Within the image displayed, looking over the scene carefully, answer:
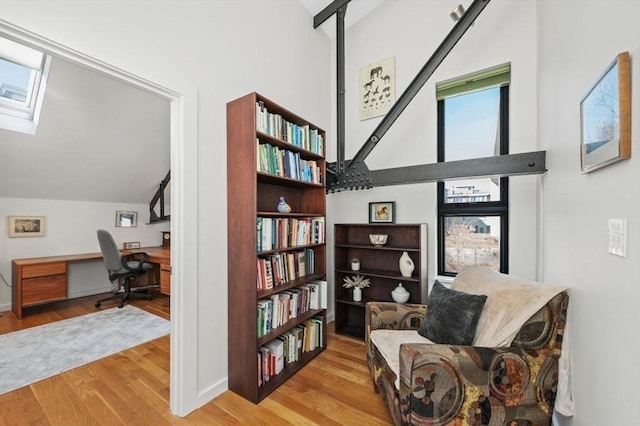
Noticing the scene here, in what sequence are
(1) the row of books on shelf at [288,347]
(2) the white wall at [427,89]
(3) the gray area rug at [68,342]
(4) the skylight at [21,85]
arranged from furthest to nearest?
(4) the skylight at [21,85], (2) the white wall at [427,89], (3) the gray area rug at [68,342], (1) the row of books on shelf at [288,347]

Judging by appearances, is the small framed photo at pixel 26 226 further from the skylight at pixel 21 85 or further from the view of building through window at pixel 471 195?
the view of building through window at pixel 471 195

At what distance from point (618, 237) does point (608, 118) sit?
42cm

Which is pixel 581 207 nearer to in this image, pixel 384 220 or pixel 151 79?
pixel 384 220

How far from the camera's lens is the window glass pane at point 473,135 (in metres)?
2.47

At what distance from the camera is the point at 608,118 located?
91cm

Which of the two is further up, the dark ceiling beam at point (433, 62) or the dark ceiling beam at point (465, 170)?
the dark ceiling beam at point (433, 62)

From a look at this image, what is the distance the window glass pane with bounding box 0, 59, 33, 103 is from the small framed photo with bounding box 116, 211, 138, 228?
2.09 meters

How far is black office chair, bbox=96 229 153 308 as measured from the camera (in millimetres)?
3639

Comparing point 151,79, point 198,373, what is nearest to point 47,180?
point 151,79

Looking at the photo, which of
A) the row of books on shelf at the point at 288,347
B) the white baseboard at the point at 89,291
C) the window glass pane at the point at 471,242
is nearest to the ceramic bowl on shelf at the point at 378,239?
the window glass pane at the point at 471,242

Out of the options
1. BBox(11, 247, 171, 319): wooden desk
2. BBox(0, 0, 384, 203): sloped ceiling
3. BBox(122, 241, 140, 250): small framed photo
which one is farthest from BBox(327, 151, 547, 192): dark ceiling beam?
BBox(122, 241, 140, 250): small framed photo

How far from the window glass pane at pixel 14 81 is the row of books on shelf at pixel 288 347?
12.1 feet

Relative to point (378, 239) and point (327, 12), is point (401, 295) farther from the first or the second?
point (327, 12)

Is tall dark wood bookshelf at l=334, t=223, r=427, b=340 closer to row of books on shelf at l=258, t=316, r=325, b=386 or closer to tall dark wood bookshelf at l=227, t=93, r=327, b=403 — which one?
row of books on shelf at l=258, t=316, r=325, b=386
